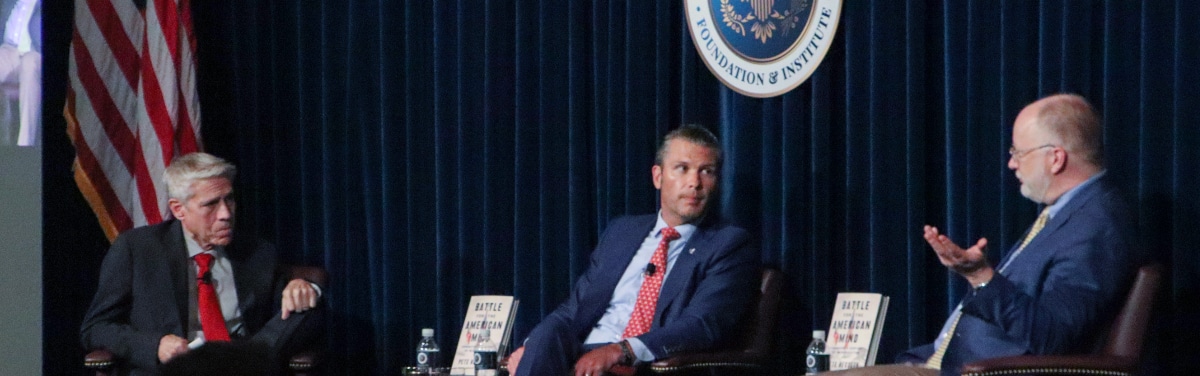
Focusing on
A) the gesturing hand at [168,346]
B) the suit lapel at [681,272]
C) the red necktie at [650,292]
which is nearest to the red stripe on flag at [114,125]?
the gesturing hand at [168,346]

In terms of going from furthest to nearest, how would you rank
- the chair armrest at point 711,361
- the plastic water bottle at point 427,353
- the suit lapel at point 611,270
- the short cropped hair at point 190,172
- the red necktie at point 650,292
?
the plastic water bottle at point 427,353 < the short cropped hair at point 190,172 < the suit lapel at point 611,270 < the red necktie at point 650,292 < the chair armrest at point 711,361

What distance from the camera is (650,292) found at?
15.4 feet

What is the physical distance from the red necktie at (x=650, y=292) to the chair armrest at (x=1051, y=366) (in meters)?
1.33

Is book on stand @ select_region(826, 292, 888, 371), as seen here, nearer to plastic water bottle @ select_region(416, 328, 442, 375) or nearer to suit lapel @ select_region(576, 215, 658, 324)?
suit lapel @ select_region(576, 215, 658, 324)

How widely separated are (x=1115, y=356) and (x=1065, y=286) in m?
0.21

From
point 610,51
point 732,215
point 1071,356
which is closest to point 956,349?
point 1071,356

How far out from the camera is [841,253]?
4.83m

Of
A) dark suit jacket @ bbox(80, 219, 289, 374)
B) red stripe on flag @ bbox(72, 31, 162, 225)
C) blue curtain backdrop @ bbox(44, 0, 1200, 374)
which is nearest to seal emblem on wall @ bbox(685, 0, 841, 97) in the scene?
blue curtain backdrop @ bbox(44, 0, 1200, 374)

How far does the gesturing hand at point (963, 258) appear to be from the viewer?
3.56 m

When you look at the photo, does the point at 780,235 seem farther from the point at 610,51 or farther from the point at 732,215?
the point at 610,51

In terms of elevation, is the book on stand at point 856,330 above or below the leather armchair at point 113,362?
above

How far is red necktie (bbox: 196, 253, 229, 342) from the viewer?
474 cm

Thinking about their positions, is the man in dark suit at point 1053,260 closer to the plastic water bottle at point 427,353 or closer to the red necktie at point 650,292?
the red necktie at point 650,292

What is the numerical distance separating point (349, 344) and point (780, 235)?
192 centimetres
